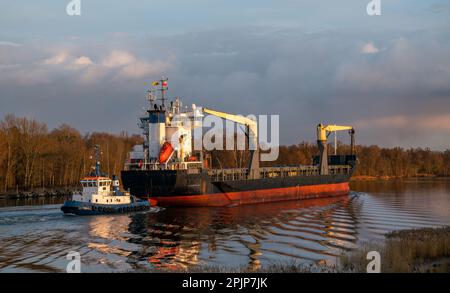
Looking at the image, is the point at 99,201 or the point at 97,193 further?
the point at 97,193

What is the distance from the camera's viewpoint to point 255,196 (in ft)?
133

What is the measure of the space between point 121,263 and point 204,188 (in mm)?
18831

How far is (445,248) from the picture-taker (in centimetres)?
1634

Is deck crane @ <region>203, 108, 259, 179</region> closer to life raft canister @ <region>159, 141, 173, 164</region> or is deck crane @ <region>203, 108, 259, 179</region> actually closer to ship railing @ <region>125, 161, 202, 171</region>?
ship railing @ <region>125, 161, 202, 171</region>

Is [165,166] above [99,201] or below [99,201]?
above

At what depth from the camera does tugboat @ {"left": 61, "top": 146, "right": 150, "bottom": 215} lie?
2928 cm

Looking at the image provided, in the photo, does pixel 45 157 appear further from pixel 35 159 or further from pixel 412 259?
pixel 412 259

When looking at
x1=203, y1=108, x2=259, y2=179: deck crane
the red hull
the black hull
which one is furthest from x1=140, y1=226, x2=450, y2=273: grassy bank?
x1=203, y1=108, x2=259, y2=179: deck crane

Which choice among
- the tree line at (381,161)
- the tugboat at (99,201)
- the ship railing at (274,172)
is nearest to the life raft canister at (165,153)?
the ship railing at (274,172)

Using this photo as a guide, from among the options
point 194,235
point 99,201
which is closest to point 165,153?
point 99,201

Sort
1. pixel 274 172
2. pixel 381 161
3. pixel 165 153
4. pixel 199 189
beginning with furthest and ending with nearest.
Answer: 1. pixel 381 161
2. pixel 274 172
3. pixel 165 153
4. pixel 199 189

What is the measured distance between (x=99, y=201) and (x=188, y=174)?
7097mm

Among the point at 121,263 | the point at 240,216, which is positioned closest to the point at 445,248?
the point at 121,263

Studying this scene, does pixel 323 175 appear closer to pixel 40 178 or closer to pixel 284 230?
pixel 284 230
